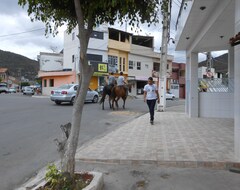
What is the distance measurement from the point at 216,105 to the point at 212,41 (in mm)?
3164

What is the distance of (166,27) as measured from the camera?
16344 mm

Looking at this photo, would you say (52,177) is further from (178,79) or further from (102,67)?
(178,79)

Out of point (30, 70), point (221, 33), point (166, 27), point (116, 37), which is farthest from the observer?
point (30, 70)

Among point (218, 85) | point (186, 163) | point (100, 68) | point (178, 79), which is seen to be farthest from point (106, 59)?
point (186, 163)

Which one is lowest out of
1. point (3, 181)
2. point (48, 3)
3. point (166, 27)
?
point (3, 181)

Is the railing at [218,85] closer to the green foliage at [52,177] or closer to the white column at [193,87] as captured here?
the white column at [193,87]

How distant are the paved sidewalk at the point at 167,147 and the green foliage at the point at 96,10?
9.60ft

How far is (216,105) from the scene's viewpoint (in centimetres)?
1295

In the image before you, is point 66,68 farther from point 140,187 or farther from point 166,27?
point 140,187

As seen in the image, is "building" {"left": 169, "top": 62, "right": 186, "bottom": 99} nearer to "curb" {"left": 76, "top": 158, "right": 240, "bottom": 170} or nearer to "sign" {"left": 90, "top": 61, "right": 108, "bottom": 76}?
"sign" {"left": 90, "top": 61, "right": 108, "bottom": 76}

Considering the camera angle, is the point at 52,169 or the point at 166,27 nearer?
the point at 52,169

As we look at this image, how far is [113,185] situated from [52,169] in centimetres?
115

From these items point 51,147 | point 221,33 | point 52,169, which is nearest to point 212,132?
point 221,33

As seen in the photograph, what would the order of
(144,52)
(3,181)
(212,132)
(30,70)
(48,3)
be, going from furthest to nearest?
(30,70) → (144,52) → (212,132) → (3,181) → (48,3)
